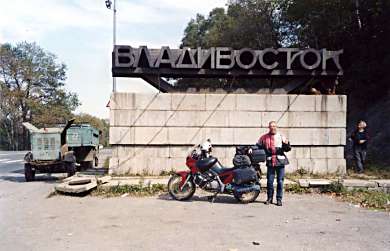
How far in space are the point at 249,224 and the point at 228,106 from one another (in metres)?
5.54

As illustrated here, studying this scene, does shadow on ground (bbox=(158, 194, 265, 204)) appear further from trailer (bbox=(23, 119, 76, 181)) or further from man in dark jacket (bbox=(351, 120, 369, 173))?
trailer (bbox=(23, 119, 76, 181))

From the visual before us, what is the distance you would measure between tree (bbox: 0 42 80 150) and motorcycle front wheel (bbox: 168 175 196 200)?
56132 mm

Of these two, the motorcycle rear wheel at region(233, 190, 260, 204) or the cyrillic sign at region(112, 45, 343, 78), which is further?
the cyrillic sign at region(112, 45, 343, 78)

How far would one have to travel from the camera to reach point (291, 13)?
103 feet

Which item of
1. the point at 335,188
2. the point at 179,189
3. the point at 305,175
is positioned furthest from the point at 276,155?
the point at 305,175

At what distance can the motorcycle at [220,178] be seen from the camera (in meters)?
9.53

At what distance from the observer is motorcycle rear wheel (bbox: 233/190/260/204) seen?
31.5ft

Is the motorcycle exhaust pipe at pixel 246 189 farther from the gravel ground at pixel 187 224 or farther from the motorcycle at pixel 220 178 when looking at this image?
the gravel ground at pixel 187 224

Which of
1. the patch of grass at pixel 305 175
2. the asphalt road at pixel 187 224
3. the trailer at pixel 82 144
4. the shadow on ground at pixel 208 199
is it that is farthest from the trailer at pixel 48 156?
the patch of grass at pixel 305 175

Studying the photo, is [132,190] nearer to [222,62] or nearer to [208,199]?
[208,199]

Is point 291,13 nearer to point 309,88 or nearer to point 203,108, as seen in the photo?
point 309,88

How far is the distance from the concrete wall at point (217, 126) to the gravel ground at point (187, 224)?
229cm

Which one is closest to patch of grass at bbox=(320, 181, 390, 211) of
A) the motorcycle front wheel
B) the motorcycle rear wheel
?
the motorcycle rear wheel

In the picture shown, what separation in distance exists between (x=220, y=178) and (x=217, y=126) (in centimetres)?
303
